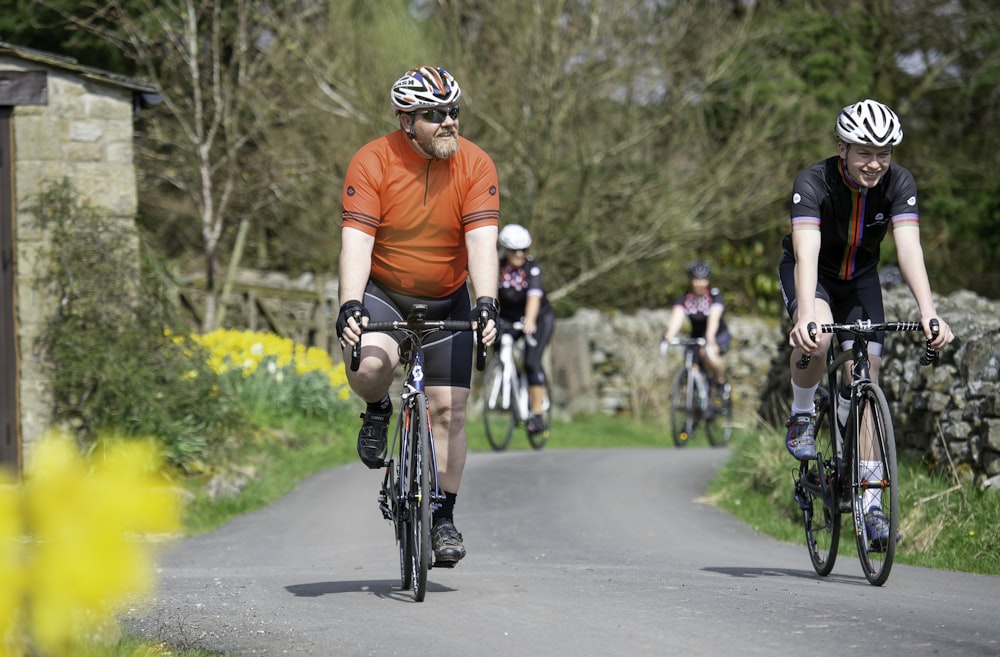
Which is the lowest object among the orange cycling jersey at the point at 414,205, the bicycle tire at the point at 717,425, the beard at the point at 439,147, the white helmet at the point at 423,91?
the bicycle tire at the point at 717,425

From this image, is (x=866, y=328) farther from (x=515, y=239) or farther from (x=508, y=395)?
(x=508, y=395)

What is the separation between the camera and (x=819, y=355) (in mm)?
6426

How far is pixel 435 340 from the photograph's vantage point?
19.7 ft

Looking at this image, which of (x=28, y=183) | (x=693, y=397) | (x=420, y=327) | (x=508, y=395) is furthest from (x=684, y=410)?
(x=420, y=327)

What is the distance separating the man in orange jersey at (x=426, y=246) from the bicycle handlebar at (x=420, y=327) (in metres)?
0.04

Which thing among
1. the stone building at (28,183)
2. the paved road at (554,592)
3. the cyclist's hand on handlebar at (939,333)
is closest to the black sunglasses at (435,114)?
the paved road at (554,592)

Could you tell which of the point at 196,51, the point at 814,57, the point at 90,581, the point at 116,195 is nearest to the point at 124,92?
the point at 116,195

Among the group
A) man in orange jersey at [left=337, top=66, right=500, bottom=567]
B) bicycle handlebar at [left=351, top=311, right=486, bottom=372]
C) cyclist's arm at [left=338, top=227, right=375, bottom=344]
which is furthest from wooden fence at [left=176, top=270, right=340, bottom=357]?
bicycle handlebar at [left=351, top=311, right=486, bottom=372]

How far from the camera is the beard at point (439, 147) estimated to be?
19.0 feet

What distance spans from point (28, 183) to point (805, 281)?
25.6ft

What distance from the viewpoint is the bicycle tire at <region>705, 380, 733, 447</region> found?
16.6 metres

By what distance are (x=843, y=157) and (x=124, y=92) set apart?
769 cm

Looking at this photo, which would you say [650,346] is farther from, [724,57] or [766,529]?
[766,529]

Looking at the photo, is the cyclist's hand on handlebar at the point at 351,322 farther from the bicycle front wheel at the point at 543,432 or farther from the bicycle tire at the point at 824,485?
the bicycle front wheel at the point at 543,432
